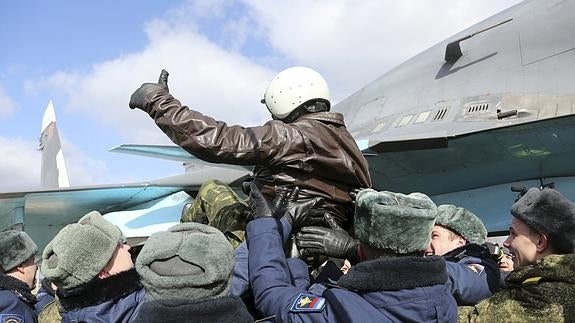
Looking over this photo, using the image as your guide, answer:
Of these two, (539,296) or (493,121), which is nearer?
(539,296)

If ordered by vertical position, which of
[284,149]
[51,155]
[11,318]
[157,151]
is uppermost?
[51,155]

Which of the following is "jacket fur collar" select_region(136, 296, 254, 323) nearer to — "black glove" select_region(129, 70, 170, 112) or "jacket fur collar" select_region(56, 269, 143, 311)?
"jacket fur collar" select_region(56, 269, 143, 311)

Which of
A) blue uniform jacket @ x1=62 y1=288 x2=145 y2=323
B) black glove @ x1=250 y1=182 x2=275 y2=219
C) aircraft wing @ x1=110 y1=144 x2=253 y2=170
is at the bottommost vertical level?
blue uniform jacket @ x1=62 y1=288 x2=145 y2=323

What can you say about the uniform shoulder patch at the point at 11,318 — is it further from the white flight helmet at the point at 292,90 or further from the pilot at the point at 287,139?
the white flight helmet at the point at 292,90

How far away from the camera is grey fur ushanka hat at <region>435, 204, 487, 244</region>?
2902 mm

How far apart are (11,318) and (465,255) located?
6.44 feet

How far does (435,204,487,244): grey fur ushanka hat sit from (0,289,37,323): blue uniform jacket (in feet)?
6.35

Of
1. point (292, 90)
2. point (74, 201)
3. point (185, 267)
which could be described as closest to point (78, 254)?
point (185, 267)

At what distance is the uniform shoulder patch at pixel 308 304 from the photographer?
5.84 ft

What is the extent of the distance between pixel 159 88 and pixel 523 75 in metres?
7.16

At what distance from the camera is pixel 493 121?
7879mm

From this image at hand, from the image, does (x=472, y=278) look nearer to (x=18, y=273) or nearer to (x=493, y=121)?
(x=18, y=273)

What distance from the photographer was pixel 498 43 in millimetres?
8781

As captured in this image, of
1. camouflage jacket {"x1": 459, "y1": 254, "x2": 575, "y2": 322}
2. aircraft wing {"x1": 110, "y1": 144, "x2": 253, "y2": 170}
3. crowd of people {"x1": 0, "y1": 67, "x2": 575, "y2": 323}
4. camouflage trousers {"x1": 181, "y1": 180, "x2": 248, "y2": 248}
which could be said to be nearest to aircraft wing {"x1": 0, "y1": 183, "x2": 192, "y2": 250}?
aircraft wing {"x1": 110, "y1": 144, "x2": 253, "y2": 170}
